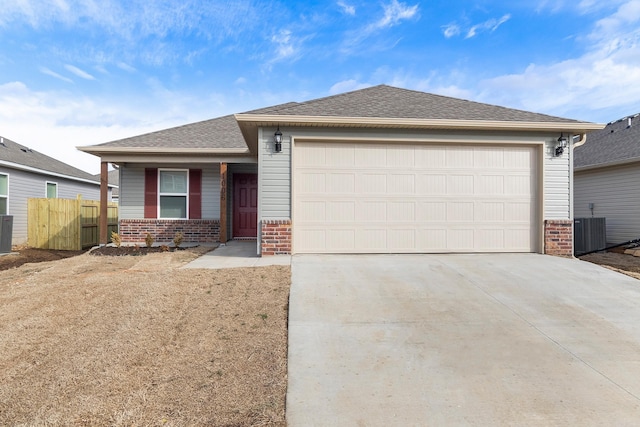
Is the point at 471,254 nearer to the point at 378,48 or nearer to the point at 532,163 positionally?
the point at 532,163

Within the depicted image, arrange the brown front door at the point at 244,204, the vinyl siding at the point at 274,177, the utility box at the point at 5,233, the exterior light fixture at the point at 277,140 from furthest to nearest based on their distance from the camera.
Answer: the brown front door at the point at 244,204, the utility box at the point at 5,233, the vinyl siding at the point at 274,177, the exterior light fixture at the point at 277,140

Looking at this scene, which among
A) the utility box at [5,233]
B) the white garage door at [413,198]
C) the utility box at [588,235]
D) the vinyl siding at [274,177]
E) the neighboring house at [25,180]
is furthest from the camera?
the neighboring house at [25,180]

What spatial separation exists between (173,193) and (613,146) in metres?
15.5

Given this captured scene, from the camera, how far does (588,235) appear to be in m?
10.4

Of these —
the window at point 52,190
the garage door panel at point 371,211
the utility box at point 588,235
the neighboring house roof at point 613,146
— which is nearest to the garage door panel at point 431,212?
the garage door panel at point 371,211

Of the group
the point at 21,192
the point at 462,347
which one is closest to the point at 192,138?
the point at 21,192

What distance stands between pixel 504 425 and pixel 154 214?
10787 mm

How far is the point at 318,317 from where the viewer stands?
13.8ft

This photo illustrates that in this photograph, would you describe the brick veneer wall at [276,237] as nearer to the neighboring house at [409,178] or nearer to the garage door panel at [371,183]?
the neighboring house at [409,178]

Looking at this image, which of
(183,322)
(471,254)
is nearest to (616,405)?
(183,322)

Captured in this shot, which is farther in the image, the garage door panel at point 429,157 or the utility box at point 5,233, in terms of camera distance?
the utility box at point 5,233

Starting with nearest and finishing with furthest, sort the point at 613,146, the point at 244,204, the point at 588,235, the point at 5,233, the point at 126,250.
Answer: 1. the point at 126,250
2. the point at 5,233
3. the point at 588,235
4. the point at 244,204
5. the point at 613,146

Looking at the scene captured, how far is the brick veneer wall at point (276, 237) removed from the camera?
7.18 m

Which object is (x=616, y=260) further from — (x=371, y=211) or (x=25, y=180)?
(x=25, y=180)
